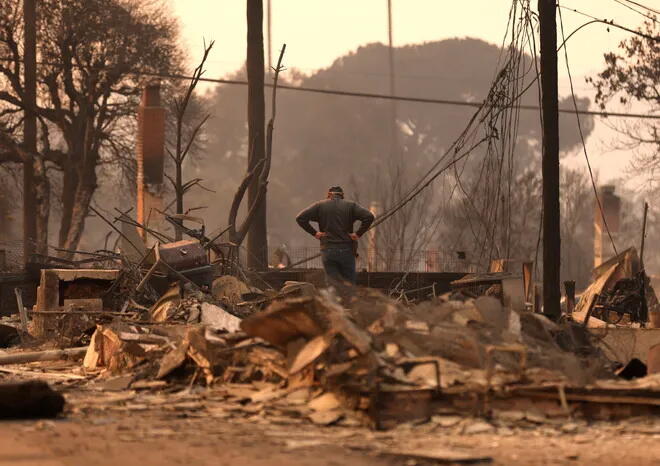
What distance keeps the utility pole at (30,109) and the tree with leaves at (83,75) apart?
1.68m

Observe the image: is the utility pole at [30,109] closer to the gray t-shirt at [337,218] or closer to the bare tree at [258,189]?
the bare tree at [258,189]

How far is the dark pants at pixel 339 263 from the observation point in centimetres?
1672

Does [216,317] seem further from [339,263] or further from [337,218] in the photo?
[337,218]

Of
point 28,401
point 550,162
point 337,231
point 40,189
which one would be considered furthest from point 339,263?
point 40,189

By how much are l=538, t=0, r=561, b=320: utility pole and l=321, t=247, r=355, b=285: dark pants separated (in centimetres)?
301

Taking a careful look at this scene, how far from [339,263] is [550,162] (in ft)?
12.4

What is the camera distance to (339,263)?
16.8 m

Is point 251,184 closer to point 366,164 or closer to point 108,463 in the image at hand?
point 108,463

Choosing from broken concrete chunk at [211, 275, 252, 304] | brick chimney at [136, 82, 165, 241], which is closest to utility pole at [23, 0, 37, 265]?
brick chimney at [136, 82, 165, 241]

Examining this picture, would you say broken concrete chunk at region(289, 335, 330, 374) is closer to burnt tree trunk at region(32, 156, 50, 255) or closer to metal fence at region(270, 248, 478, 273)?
metal fence at region(270, 248, 478, 273)

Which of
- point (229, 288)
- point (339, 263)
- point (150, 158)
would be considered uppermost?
point (150, 158)

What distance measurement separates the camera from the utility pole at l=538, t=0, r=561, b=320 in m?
18.2

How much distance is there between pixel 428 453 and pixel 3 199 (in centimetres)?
4136

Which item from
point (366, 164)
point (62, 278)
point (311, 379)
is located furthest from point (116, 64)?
point (366, 164)
